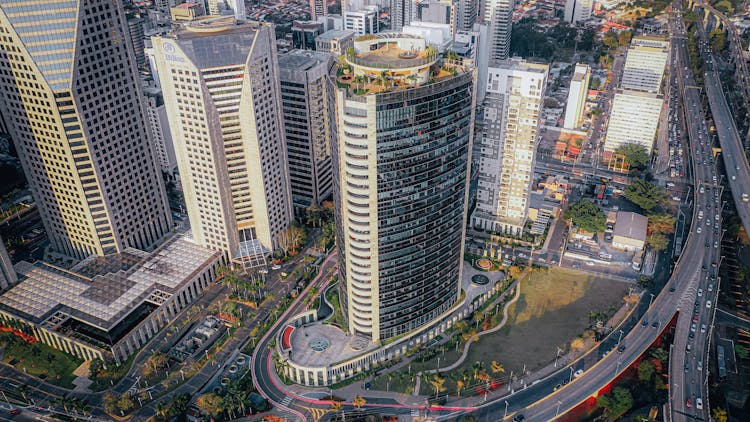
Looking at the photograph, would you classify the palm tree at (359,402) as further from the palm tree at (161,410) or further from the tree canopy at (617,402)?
the tree canopy at (617,402)

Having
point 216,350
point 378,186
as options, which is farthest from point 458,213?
point 216,350

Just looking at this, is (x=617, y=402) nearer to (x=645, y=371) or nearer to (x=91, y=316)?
(x=645, y=371)

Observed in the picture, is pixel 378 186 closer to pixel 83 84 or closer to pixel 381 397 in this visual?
pixel 381 397

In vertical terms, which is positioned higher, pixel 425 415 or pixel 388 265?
pixel 388 265

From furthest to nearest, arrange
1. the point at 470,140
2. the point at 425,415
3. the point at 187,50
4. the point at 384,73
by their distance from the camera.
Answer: the point at 187,50
the point at 470,140
the point at 425,415
the point at 384,73

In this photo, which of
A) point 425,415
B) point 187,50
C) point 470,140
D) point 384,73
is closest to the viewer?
point 384,73

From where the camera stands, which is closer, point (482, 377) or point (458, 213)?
point (482, 377)

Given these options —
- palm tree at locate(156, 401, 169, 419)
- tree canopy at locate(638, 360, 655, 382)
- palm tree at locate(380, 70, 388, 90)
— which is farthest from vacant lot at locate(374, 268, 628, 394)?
palm tree at locate(380, 70, 388, 90)
